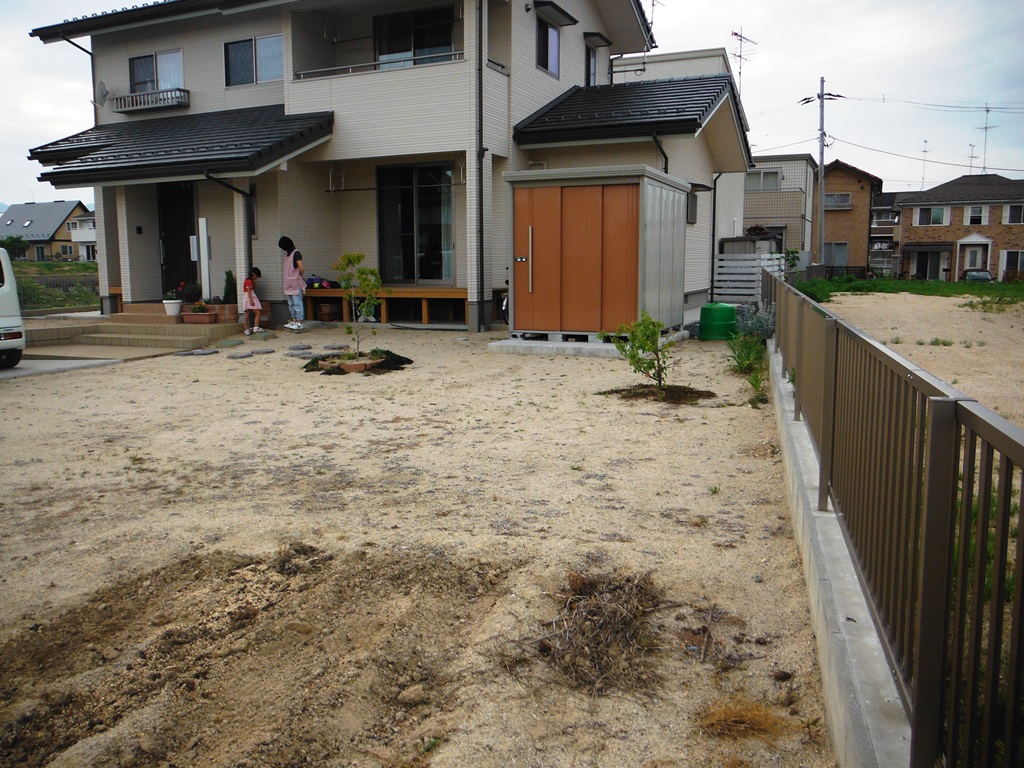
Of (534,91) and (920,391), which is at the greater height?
(534,91)

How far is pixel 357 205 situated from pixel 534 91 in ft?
14.6

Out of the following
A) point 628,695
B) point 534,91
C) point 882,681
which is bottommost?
point 628,695

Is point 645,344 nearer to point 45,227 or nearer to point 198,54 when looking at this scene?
point 198,54

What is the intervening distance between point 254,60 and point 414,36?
375cm

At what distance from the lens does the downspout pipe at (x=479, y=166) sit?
15438mm

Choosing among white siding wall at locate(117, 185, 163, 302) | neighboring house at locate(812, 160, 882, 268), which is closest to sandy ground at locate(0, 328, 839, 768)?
white siding wall at locate(117, 185, 163, 302)

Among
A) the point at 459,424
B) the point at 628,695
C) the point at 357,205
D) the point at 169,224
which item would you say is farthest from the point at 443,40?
the point at 628,695

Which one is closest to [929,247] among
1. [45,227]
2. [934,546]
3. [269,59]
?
[269,59]

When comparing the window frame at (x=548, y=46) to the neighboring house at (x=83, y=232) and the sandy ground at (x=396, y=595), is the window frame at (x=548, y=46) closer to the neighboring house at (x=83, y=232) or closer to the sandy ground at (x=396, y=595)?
the sandy ground at (x=396, y=595)

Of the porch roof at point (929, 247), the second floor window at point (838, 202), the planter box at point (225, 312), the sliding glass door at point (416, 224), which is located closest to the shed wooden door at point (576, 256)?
the sliding glass door at point (416, 224)

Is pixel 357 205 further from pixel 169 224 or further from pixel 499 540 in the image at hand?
pixel 499 540

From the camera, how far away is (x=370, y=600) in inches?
151

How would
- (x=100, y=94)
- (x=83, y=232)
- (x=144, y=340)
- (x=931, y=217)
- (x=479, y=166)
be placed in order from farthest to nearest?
(x=83, y=232) → (x=931, y=217) → (x=100, y=94) → (x=479, y=166) → (x=144, y=340)

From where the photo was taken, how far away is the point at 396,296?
55.7 ft
